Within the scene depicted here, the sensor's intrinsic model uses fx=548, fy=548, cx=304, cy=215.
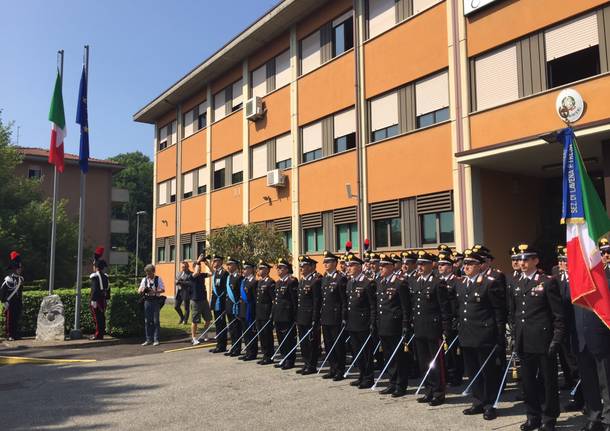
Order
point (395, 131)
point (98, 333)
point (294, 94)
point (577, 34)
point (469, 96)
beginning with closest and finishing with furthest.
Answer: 1. point (577, 34)
2. point (98, 333)
3. point (469, 96)
4. point (395, 131)
5. point (294, 94)

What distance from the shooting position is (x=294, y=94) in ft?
68.3

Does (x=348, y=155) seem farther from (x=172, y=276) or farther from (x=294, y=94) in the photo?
(x=172, y=276)

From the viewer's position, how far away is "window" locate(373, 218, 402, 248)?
1606 cm

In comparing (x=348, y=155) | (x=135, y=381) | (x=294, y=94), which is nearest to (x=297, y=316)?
(x=135, y=381)

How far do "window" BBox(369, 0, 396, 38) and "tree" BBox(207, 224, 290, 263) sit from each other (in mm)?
7204

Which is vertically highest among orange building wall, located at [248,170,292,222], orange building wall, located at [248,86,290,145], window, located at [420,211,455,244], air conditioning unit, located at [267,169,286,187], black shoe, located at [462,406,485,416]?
orange building wall, located at [248,86,290,145]

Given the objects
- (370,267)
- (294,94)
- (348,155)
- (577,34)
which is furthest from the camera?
(294,94)

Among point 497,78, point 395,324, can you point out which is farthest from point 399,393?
point 497,78

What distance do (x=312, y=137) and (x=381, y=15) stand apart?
4.99m

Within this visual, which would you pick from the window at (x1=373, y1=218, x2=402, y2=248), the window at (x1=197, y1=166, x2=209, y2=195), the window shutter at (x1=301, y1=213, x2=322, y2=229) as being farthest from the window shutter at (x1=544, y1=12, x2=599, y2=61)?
the window at (x1=197, y1=166, x2=209, y2=195)

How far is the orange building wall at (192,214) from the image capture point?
2793cm

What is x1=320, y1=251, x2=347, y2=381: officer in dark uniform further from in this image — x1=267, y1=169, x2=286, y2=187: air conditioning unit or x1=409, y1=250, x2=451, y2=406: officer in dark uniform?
x1=267, y1=169, x2=286, y2=187: air conditioning unit

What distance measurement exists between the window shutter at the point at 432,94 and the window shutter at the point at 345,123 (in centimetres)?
294

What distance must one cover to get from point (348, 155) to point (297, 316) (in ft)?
30.5
